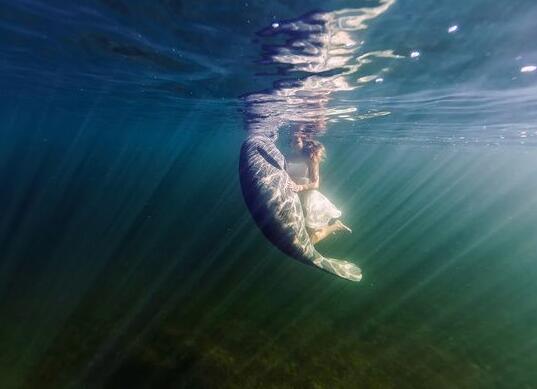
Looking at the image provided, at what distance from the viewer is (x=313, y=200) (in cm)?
1026

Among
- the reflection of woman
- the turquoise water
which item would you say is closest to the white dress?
the reflection of woman

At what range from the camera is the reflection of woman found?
9.91 m

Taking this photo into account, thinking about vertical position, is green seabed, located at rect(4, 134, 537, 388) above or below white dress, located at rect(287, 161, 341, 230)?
below

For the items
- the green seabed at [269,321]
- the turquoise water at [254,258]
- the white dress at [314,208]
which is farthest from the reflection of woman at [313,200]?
the green seabed at [269,321]

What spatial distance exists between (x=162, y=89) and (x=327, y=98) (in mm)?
8271

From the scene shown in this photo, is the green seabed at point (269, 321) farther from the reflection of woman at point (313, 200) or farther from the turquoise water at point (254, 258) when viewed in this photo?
the reflection of woman at point (313, 200)

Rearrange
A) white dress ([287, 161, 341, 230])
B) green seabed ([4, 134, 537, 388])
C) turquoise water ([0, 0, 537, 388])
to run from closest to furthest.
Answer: turquoise water ([0, 0, 537, 388])
green seabed ([4, 134, 537, 388])
white dress ([287, 161, 341, 230])

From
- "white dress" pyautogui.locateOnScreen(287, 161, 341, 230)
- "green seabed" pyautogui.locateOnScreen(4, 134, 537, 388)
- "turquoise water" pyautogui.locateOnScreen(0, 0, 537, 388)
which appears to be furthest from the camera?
"white dress" pyautogui.locateOnScreen(287, 161, 341, 230)

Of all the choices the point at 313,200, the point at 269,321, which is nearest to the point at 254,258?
the point at 269,321

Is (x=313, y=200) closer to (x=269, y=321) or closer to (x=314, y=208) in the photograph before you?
(x=314, y=208)

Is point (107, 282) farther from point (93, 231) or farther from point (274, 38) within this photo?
point (274, 38)

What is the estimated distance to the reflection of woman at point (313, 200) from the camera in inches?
390

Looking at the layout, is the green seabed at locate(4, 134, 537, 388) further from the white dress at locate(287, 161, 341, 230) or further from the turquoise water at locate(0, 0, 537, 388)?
the white dress at locate(287, 161, 341, 230)

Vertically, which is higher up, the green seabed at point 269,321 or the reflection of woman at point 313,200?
the reflection of woman at point 313,200
